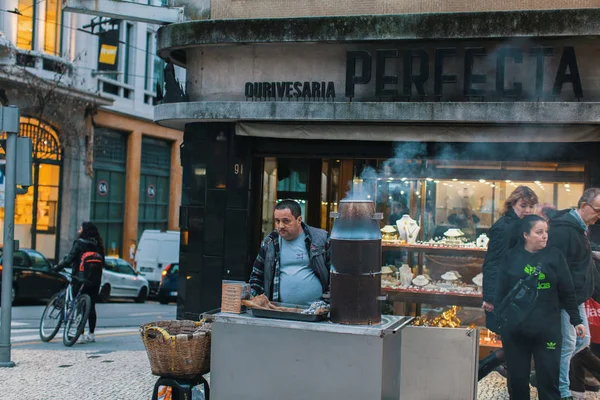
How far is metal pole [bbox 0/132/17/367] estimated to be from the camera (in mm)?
8875

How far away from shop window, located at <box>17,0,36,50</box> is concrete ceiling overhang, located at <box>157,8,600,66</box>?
15979 mm

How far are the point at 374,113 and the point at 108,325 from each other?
8.18m

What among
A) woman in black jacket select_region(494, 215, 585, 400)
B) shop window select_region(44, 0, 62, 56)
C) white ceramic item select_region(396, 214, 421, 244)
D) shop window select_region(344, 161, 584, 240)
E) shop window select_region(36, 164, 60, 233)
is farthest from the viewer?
shop window select_region(36, 164, 60, 233)

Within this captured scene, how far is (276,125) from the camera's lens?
9.56 meters

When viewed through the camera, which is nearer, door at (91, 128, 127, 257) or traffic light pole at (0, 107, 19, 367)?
traffic light pole at (0, 107, 19, 367)

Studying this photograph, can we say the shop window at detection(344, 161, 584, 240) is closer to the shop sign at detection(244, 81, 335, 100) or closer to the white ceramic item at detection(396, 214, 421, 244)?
the white ceramic item at detection(396, 214, 421, 244)

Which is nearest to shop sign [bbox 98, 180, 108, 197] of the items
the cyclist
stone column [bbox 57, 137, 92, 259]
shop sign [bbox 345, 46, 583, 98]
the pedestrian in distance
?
stone column [bbox 57, 137, 92, 259]

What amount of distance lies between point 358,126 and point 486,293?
309cm

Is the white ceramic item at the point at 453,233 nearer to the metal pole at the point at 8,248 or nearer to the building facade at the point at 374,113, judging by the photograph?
the building facade at the point at 374,113

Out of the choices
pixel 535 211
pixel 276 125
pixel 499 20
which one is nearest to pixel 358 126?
pixel 276 125

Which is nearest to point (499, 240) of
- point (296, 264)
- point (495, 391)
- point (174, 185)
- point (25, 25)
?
point (495, 391)

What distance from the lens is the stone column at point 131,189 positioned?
3055 cm

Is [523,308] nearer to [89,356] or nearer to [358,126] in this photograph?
[358,126]

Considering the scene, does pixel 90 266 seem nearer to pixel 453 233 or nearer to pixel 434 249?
pixel 434 249
